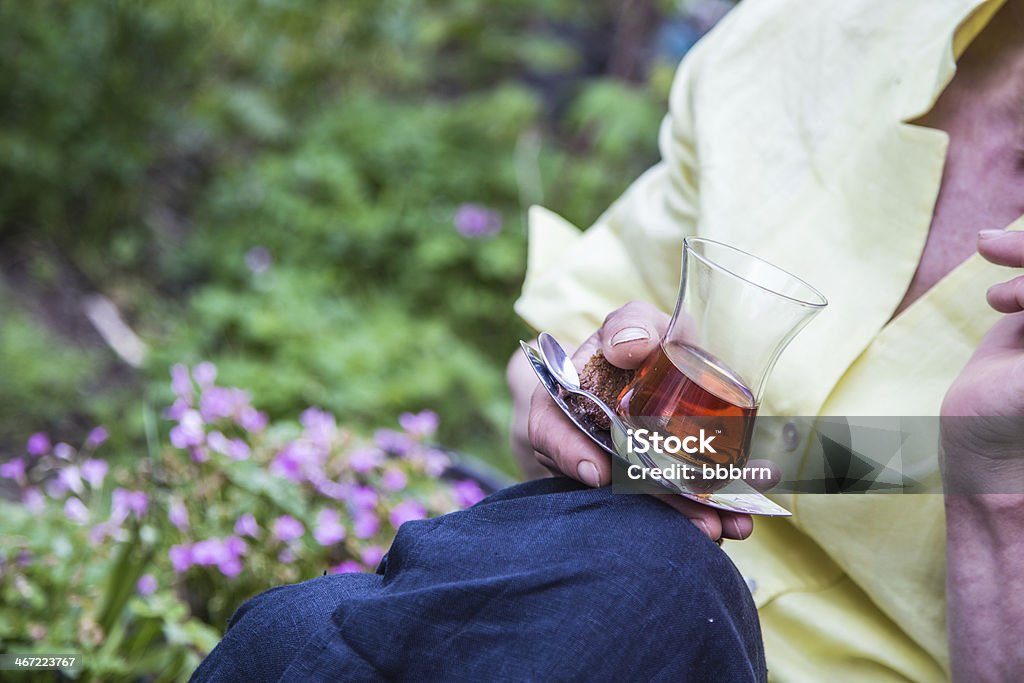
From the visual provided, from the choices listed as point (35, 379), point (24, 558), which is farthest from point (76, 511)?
point (35, 379)

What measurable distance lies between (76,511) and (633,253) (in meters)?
1.18

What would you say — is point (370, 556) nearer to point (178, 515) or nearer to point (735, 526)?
point (178, 515)

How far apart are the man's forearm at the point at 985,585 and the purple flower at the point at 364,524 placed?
3.59 feet

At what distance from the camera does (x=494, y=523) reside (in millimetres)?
1073

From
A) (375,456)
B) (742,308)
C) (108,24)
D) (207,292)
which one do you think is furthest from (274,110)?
(742,308)

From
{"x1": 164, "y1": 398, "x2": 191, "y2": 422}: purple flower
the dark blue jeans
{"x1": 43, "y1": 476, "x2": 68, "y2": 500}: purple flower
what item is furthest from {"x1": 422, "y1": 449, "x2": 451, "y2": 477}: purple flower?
the dark blue jeans

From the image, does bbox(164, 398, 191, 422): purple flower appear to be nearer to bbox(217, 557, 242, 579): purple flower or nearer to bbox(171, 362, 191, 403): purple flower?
bbox(171, 362, 191, 403): purple flower

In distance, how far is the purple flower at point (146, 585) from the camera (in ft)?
5.72

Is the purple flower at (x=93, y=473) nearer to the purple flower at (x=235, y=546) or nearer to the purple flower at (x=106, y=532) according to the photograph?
the purple flower at (x=106, y=532)

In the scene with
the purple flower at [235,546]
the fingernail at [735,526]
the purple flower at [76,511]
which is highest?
the fingernail at [735,526]

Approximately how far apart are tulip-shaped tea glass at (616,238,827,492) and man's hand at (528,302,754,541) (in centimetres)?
2

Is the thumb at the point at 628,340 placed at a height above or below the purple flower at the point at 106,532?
above

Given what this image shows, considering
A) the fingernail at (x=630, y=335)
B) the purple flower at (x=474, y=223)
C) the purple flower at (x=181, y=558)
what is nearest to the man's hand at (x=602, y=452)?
the fingernail at (x=630, y=335)

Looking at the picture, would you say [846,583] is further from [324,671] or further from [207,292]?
[207,292]
